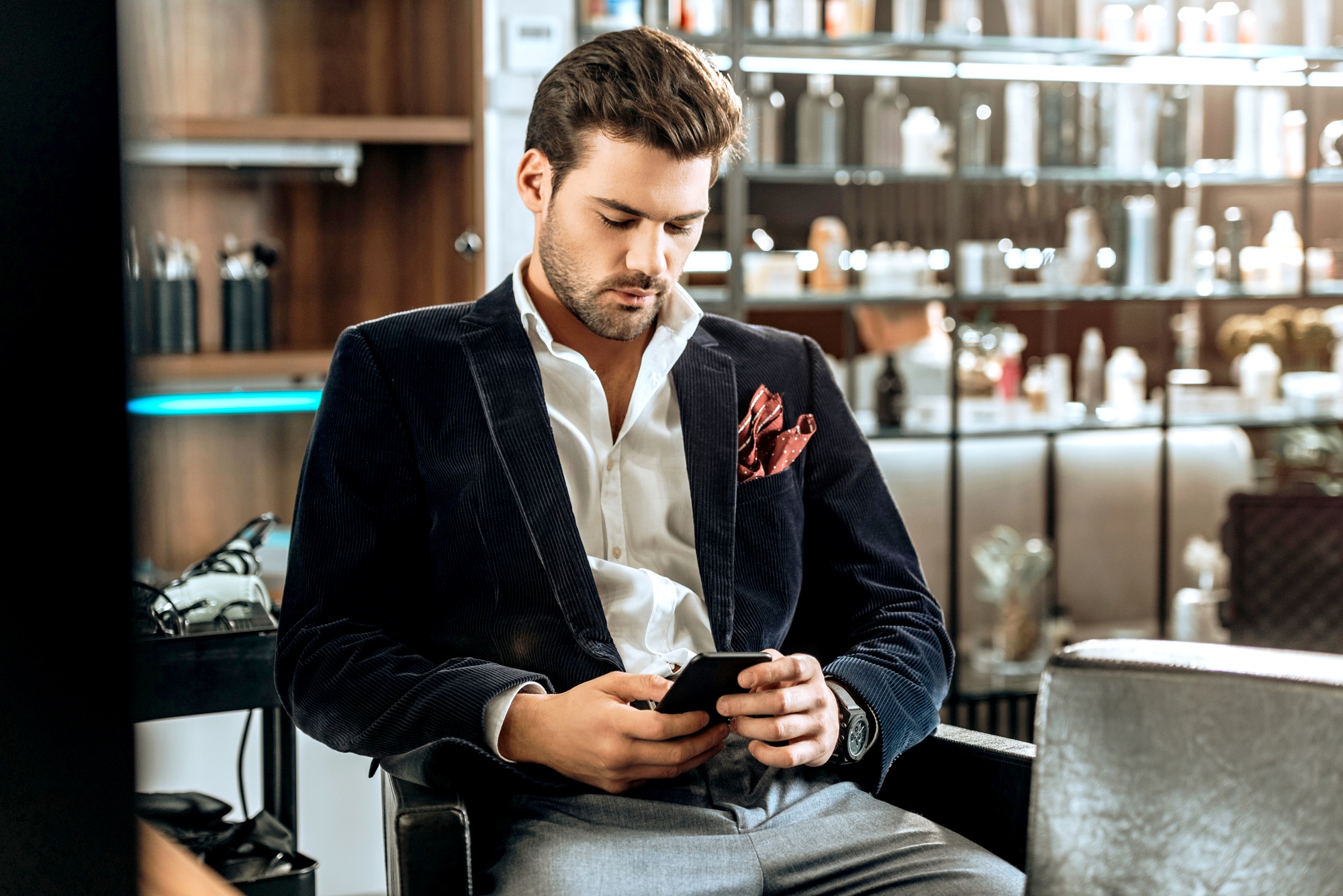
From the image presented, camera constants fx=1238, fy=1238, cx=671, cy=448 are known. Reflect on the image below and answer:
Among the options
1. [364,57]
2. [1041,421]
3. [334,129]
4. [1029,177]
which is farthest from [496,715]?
[1029,177]

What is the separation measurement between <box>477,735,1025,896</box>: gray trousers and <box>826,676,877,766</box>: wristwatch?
0.06m

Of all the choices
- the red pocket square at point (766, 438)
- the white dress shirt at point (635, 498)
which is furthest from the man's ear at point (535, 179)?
the red pocket square at point (766, 438)

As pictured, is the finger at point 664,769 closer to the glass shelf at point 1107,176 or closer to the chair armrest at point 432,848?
the chair armrest at point 432,848

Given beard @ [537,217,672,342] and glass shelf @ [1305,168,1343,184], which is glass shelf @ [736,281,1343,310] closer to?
glass shelf @ [1305,168,1343,184]

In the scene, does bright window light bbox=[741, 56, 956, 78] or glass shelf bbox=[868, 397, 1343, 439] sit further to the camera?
glass shelf bbox=[868, 397, 1343, 439]

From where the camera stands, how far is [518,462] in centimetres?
137

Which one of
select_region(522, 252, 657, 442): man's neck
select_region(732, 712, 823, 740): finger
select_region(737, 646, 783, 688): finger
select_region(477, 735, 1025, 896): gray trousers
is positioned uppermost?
select_region(522, 252, 657, 442): man's neck

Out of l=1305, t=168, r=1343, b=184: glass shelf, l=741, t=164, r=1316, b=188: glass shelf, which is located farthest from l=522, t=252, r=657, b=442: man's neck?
l=1305, t=168, r=1343, b=184: glass shelf

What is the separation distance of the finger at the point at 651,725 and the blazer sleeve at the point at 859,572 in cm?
27

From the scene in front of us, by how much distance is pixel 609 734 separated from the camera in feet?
3.84

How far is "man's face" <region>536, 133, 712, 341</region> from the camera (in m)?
1.43

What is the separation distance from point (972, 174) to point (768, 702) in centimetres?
305

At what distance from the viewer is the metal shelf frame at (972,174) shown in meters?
3.63

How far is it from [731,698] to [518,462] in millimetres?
369
